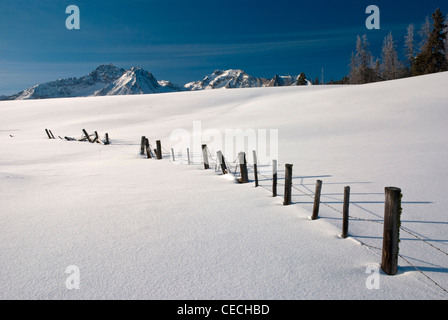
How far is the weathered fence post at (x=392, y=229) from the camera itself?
279 centimetres

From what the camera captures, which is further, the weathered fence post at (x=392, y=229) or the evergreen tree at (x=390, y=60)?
the evergreen tree at (x=390, y=60)

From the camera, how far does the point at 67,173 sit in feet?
28.7

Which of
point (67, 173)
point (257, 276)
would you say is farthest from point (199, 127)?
point (257, 276)

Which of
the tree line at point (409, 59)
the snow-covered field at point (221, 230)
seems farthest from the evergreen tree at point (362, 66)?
the snow-covered field at point (221, 230)

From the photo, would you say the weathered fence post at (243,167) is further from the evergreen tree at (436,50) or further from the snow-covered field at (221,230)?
the evergreen tree at (436,50)

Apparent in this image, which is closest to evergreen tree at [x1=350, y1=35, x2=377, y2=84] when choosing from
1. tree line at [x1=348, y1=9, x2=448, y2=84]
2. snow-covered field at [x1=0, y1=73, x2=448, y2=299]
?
tree line at [x1=348, y1=9, x2=448, y2=84]

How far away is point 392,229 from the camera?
9.28ft

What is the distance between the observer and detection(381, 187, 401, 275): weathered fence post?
9.15ft

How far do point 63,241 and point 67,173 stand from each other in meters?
5.85

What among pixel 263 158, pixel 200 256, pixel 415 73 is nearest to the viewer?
pixel 200 256

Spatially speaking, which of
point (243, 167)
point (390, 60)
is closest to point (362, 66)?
point (390, 60)

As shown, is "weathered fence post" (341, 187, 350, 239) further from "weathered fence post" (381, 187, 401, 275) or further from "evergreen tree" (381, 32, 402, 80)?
"evergreen tree" (381, 32, 402, 80)
